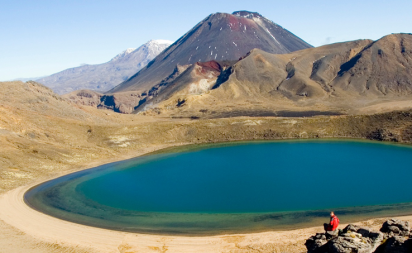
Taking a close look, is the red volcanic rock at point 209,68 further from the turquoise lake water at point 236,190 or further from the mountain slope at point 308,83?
the turquoise lake water at point 236,190

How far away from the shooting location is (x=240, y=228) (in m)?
33.2

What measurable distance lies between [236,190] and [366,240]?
2776cm

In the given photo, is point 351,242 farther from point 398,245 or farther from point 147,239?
point 147,239

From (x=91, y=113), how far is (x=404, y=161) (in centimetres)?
8328

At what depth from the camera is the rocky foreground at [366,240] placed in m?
17.3

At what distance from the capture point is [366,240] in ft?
59.7

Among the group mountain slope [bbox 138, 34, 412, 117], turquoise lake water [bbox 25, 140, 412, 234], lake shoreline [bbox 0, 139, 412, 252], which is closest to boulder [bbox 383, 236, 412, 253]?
lake shoreline [bbox 0, 139, 412, 252]

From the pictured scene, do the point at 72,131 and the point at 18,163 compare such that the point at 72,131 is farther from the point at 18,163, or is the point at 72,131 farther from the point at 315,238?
the point at 315,238

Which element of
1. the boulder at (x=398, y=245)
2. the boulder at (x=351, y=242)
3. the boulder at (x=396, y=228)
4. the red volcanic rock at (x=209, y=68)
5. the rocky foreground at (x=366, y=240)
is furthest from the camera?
the red volcanic rock at (x=209, y=68)

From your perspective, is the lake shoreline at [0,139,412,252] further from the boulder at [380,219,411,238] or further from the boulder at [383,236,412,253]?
the boulder at [383,236,412,253]

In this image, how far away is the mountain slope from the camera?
12184cm

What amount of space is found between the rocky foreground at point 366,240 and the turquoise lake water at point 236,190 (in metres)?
13.1

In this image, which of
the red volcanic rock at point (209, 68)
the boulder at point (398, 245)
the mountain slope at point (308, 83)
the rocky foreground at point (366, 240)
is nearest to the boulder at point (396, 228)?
the rocky foreground at point (366, 240)

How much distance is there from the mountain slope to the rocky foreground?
302ft
